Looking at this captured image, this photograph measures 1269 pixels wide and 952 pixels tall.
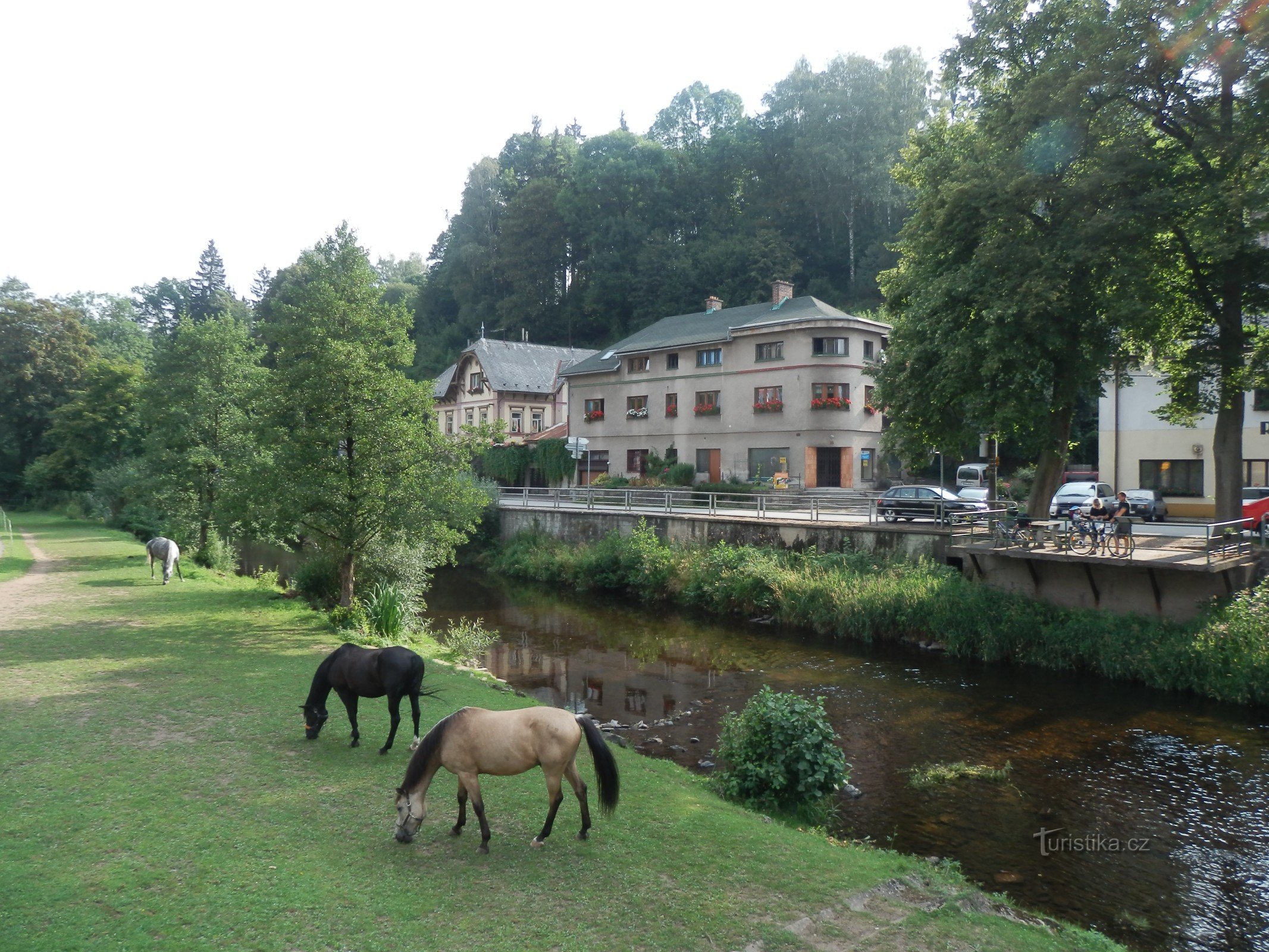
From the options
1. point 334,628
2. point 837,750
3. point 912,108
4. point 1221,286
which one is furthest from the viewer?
point 912,108

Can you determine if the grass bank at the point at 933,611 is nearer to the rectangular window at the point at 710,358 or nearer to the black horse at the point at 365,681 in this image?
the black horse at the point at 365,681

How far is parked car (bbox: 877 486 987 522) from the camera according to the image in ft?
86.1

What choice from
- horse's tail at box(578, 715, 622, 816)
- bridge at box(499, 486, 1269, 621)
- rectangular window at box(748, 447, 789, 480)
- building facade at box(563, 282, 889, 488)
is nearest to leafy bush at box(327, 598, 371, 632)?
horse's tail at box(578, 715, 622, 816)

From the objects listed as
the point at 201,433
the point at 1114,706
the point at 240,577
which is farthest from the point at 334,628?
the point at 1114,706

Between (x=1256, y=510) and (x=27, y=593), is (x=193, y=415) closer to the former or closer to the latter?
(x=27, y=593)

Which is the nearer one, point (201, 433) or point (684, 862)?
point (684, 862)

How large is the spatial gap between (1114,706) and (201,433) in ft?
93.9

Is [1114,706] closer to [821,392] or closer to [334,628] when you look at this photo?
[334,628]

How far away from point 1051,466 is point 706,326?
26674 millimetres

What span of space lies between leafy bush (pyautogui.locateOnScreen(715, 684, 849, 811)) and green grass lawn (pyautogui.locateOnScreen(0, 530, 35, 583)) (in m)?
21.6

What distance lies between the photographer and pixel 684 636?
77.5 feet

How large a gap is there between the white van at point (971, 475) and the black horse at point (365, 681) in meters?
41.8

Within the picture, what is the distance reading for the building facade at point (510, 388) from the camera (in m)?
58.8

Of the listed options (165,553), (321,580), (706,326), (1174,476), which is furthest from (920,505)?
(706,326)
